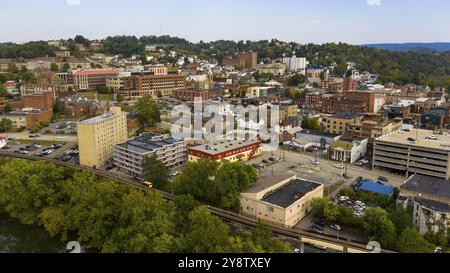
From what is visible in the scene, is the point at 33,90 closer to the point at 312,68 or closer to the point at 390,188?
the point at 390,188

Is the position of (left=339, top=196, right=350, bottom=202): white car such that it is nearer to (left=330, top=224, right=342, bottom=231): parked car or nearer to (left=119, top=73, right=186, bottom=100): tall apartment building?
(left=330, top=224, right=342, bottom=231): parked car

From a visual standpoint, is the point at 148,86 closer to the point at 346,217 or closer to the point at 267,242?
the point at 346,217

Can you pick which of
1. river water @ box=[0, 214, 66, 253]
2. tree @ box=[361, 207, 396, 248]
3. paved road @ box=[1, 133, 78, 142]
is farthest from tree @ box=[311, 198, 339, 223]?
paved road @ box=[1, 133, 78, 142]

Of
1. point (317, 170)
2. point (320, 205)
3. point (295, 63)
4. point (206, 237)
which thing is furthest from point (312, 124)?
point (295, 63)

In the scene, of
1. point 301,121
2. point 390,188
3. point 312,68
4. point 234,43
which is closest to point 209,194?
point 390,188

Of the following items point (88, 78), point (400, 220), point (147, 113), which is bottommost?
Answer: point (400, 220)

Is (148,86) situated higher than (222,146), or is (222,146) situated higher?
(148,86)
